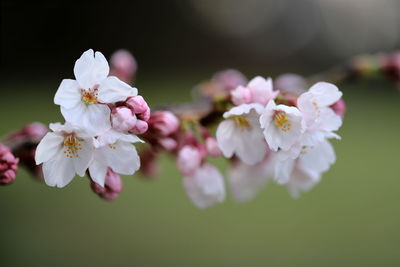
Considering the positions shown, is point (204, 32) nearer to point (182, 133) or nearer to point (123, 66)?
point (123, 66)

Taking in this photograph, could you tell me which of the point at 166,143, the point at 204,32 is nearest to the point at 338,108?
the point at 166,143

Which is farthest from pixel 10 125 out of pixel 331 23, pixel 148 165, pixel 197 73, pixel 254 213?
pixel 331 23

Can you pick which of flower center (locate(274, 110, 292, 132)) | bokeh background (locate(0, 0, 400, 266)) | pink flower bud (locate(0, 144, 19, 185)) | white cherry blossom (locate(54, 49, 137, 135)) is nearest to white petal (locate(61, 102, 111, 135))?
white cherry blossom (locate(54, 49, 137, 135))

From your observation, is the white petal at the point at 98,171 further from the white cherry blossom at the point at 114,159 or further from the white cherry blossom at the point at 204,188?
the white cherry blossom at the point at 204,188

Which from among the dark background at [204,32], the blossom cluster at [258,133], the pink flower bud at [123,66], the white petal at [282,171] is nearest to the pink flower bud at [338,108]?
the blossom cluster at [258,133]

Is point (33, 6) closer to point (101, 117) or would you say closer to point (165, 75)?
point (165, 75)

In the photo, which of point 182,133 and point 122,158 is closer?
point 122,158

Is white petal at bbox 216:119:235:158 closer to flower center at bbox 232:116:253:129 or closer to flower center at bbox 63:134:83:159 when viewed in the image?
flower center at bbox 232:116:253:129
